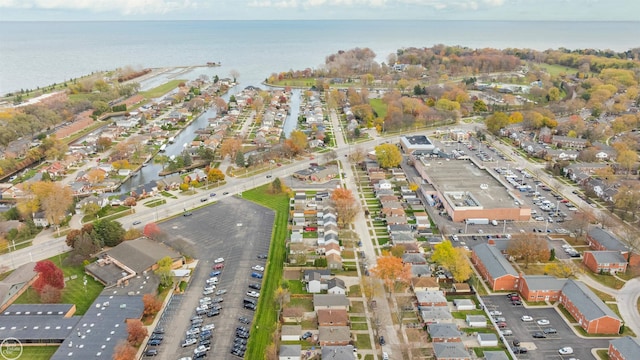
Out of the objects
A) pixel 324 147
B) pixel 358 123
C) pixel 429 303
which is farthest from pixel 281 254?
pixel 358 123

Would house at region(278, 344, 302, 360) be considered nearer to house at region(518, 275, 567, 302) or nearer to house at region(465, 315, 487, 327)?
house at region(465, 315, 487, 327)

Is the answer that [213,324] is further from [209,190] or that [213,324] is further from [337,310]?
[209,190]

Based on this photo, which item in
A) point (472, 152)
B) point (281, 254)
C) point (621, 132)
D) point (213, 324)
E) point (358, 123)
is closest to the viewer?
point (213, 324)

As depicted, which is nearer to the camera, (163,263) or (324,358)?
(324,358)

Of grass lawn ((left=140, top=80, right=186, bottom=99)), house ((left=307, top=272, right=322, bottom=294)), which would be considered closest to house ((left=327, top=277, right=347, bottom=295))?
house ((left=307, top=272, right=322, bottom=294))

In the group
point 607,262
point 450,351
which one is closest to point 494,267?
point 607,262

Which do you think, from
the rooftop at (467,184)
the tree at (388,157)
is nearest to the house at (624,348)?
the rooftop at (467,184)
